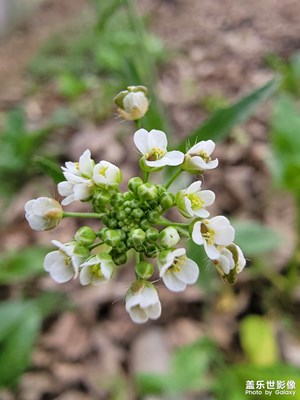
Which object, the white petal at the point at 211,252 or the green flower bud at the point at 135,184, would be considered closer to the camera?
the white petal at the point at 211,252

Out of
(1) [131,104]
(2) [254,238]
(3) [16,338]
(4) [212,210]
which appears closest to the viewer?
(1) [131,104]

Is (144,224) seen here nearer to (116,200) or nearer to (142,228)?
(142,228)

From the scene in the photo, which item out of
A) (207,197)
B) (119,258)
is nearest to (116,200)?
(119,258)

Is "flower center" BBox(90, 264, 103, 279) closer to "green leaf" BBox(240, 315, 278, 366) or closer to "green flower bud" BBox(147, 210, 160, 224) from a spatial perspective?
"green flower bud" BBox(147, 210, 160, 224)

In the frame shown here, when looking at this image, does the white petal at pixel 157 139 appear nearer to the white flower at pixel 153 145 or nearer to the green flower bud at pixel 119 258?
the white flower at pixel 153 145

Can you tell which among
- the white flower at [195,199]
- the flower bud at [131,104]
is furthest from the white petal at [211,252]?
the flower bud at [131,104]

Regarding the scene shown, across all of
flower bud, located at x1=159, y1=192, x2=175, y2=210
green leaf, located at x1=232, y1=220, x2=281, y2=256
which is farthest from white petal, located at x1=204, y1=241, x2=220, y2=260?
green leaf, located at x1=232, y1=220, x2=281, y2=256
